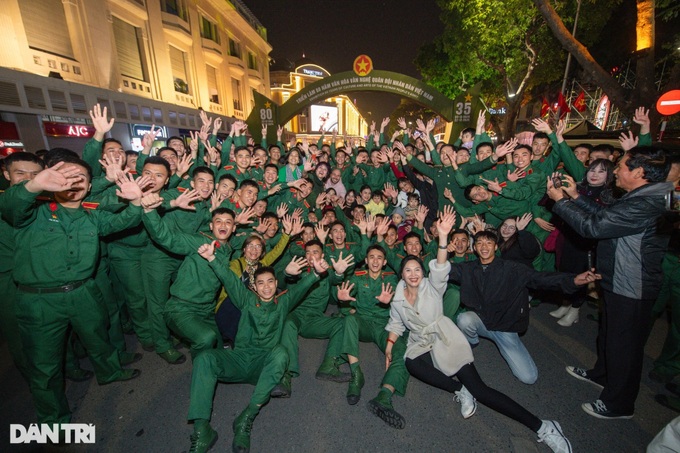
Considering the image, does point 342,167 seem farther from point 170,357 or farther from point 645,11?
point 645,11

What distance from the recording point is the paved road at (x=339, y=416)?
8.47 feet

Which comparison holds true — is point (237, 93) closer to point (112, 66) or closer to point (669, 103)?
point (112, 66)

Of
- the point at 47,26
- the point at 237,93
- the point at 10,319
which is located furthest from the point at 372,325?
the point at 237,93

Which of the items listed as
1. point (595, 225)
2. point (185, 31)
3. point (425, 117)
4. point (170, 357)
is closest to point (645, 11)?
point (595, 225)

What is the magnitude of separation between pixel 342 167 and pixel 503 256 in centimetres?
512

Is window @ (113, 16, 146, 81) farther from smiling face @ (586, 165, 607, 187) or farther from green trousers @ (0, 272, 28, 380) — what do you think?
smiling face @ (586, 165, 607, 187)

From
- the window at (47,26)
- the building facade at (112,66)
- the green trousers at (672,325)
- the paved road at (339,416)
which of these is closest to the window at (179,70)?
the building facade at (112,66)

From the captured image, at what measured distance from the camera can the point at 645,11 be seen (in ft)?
24.6

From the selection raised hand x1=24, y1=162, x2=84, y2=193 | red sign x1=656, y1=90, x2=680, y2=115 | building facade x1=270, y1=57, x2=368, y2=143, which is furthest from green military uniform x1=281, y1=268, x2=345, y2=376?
building facade x1=270, y1=57, x2=368, y2=143

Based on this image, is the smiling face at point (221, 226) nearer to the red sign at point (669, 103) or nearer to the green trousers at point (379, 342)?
the green trousers at point (379, 342)

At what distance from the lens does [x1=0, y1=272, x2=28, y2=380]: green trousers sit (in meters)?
2.85

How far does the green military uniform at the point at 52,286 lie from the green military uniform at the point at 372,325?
2641mm

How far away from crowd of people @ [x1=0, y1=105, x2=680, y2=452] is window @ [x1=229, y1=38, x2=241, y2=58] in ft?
71.4

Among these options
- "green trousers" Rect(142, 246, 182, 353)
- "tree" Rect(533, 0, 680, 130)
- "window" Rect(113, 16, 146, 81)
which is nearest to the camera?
"green trousers" Rect(142, 246, 182, 353)
